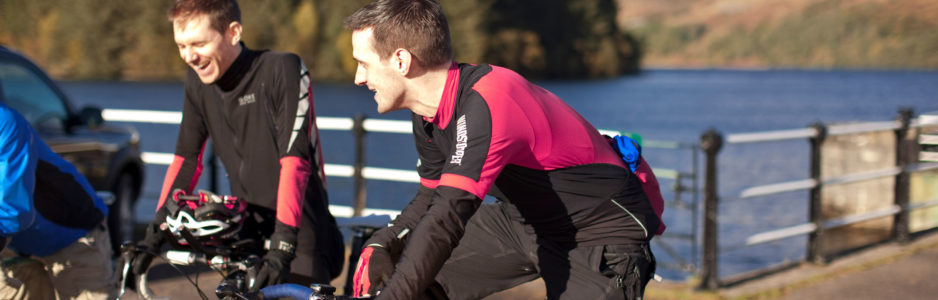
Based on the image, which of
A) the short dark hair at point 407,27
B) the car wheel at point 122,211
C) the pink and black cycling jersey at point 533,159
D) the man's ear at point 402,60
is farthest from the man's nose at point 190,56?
the car wheel at point 122,211

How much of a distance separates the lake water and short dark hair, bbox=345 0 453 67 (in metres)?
8.71

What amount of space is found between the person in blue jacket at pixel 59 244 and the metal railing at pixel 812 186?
4.19 meters

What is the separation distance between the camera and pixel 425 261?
2.59m

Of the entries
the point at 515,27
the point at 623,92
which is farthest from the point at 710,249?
the point at 623,92

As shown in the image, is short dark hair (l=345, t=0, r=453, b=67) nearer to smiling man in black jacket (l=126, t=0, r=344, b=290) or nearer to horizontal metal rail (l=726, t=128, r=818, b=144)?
smiling man in black jacket (l=126, t=0, r=344, b=290)

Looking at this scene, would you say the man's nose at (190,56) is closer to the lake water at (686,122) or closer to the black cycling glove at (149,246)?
the black cycling glove at (149,246)

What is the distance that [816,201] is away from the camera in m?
8.09

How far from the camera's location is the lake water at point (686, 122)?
2498 cm

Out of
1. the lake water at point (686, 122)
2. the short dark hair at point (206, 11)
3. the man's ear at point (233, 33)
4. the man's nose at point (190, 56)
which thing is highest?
the short dark hair at point (206, 11)

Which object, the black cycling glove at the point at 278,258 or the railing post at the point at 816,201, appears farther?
the railing post at the point at 816,201

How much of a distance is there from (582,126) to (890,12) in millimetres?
183963

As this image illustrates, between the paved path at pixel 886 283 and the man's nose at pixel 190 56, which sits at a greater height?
the man's nose at pixel 190 56

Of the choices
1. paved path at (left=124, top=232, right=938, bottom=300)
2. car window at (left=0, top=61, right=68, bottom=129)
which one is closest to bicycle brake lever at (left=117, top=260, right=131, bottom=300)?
paved path at (left=124, top=232, right=938, bottom=300)

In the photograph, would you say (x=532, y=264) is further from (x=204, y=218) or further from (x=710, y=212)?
(x=710, y=212)
